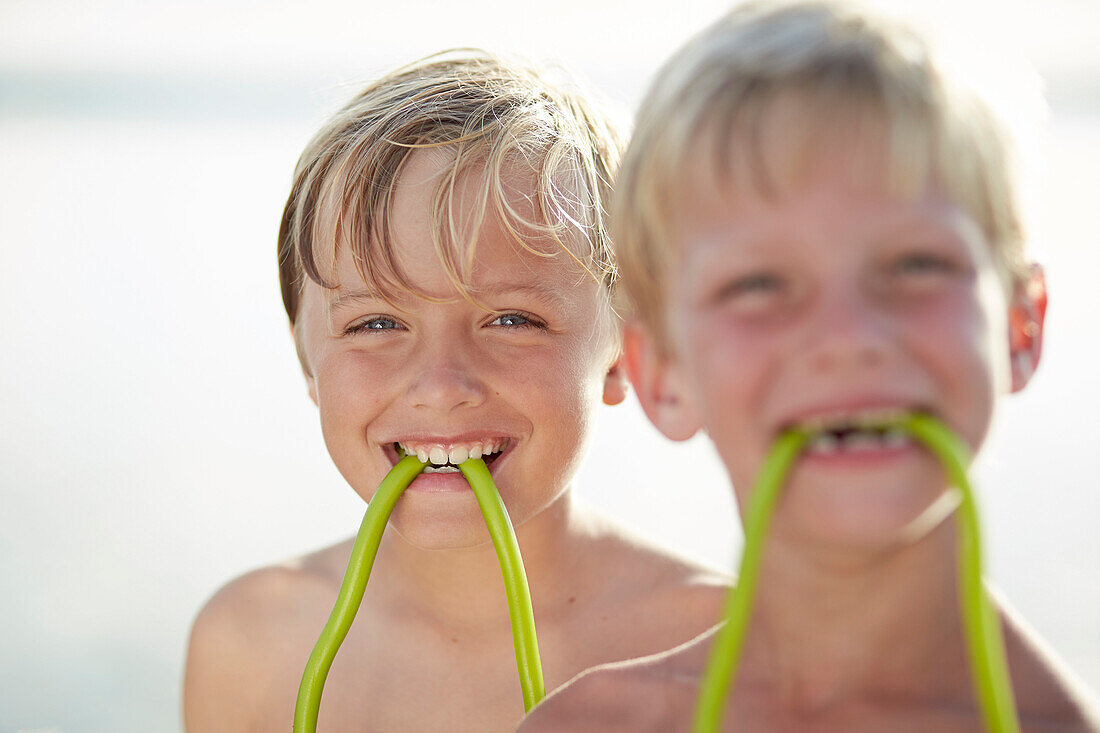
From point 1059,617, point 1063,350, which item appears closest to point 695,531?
point 1059,617

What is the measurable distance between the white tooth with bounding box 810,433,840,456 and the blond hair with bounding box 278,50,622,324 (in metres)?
0.59

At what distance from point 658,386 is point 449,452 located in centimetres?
43

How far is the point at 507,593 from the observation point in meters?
1.46

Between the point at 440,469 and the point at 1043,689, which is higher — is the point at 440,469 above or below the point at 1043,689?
above

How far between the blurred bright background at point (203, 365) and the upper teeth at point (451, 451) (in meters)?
0.55

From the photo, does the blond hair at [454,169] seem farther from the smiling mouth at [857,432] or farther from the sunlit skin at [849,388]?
the smiling mouth at [857,432]

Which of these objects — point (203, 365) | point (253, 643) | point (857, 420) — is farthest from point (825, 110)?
point (203, 365)

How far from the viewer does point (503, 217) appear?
1.53 m

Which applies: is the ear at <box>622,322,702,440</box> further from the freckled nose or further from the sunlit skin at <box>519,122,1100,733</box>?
the freckled nose

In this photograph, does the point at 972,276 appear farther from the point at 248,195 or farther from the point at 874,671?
the point at 248,195

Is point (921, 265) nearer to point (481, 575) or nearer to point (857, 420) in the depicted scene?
point (857, 420)

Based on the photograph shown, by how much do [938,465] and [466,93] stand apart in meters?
0.96

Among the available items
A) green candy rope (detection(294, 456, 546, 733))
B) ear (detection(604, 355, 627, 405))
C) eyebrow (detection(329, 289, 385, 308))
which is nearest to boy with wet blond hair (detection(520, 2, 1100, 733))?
green candy rope (detection(294, 456, 546, 733))

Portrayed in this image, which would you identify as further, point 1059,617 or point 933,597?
point 1059,617
